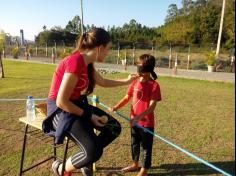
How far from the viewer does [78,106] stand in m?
3.01

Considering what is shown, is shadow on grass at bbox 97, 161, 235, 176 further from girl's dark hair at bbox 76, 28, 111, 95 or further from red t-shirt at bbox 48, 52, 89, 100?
girl's dark hair at bbox 76, 28, 111, 95

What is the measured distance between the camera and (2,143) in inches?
206

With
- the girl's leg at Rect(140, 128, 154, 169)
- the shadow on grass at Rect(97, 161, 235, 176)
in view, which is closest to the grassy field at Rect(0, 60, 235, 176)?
the shadow on grass at Rect(97, 161, 235, 176)

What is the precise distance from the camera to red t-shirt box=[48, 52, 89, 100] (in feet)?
9.09

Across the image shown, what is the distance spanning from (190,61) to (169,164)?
2237 cm

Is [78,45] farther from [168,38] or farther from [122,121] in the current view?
[168,38]

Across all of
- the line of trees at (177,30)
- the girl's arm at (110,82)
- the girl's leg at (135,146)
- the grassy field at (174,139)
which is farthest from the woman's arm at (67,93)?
the line of trees at (177,30)

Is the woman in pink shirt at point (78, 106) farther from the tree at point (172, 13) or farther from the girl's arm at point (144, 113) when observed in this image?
the tree at point (172, 13)

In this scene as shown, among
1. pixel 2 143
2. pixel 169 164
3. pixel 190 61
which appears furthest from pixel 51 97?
pixel 190 61

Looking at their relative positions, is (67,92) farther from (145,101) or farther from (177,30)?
(177,30)

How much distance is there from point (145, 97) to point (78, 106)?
1.04 meters

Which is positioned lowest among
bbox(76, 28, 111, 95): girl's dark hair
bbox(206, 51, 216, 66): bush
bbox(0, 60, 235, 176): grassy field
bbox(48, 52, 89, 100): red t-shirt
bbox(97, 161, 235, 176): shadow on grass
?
bbox(0, 60, 235, 176): grassy field

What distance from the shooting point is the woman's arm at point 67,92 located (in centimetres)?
273

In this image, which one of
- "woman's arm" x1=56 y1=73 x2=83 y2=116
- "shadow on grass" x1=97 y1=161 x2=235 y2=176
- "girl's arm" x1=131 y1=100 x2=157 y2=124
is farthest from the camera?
"shadow on grass" x1=97 y1=161 x2=235 y2=176
